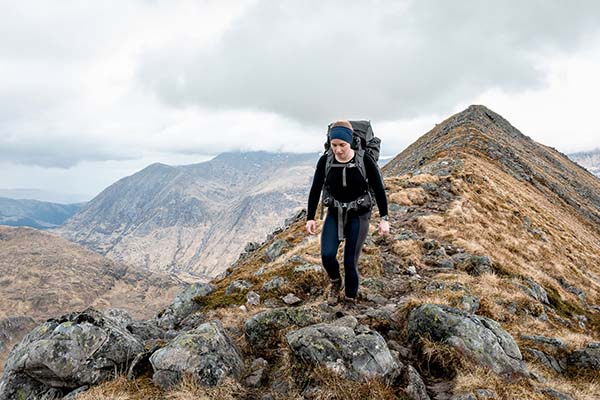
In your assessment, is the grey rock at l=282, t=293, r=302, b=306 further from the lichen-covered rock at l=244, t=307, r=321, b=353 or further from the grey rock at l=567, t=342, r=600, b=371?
the grey rock at l=567, t=342, r=600, b=371

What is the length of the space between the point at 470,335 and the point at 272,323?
4489 mm

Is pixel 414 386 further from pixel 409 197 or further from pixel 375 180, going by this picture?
pixel 409 197

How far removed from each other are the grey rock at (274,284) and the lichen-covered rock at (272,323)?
136 inches

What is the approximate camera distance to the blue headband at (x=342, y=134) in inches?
328

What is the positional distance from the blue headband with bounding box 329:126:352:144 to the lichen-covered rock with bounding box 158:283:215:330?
842 centimetres

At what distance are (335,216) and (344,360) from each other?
139 inches

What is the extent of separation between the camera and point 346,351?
7094 millimetres

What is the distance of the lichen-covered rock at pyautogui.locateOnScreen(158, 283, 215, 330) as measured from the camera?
40.6ft

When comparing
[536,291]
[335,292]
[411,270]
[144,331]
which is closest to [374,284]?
[411,270]

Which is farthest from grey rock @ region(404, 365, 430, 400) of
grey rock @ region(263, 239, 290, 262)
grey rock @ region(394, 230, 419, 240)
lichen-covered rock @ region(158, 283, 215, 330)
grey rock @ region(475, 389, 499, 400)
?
grey rock @ region(263, 239, 290, 262)

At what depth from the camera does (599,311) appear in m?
15.9

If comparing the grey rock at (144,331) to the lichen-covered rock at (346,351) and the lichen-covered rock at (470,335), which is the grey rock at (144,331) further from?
the lichen-covered rock at (470,335)

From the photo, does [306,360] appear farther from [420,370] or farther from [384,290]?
[384,290]

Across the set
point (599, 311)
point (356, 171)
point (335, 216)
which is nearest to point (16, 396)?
point (335, 216)
